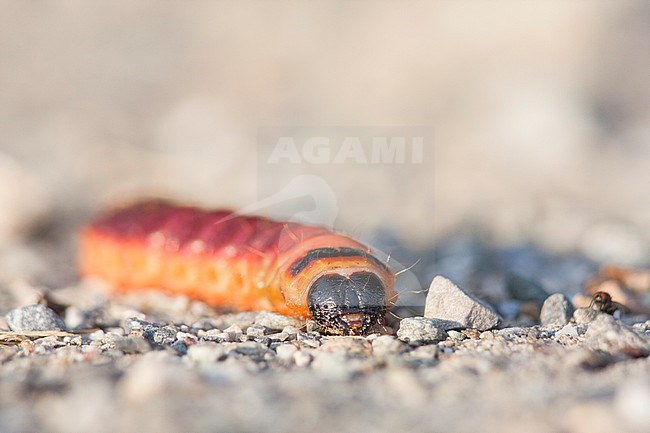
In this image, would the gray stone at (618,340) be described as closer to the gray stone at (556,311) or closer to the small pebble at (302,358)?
the gray stone at (556,311)

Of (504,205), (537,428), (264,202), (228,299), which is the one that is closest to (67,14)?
(264,202)

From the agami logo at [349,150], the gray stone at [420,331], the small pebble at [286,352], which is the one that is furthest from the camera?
the agami logo at [349,150]

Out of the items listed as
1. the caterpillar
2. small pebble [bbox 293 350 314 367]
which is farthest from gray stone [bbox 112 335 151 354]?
the caterpillar

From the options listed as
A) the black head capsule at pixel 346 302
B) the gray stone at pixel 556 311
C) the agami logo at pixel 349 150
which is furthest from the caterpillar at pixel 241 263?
the agami logo at pixel 349 150

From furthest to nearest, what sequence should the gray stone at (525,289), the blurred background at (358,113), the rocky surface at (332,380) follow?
the blurred background at (358,113), the gray stone at (525,289), the rocky surface at (332,380)

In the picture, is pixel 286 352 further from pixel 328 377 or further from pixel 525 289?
pixel 525 289

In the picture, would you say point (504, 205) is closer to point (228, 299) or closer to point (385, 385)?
point (228, 299)
